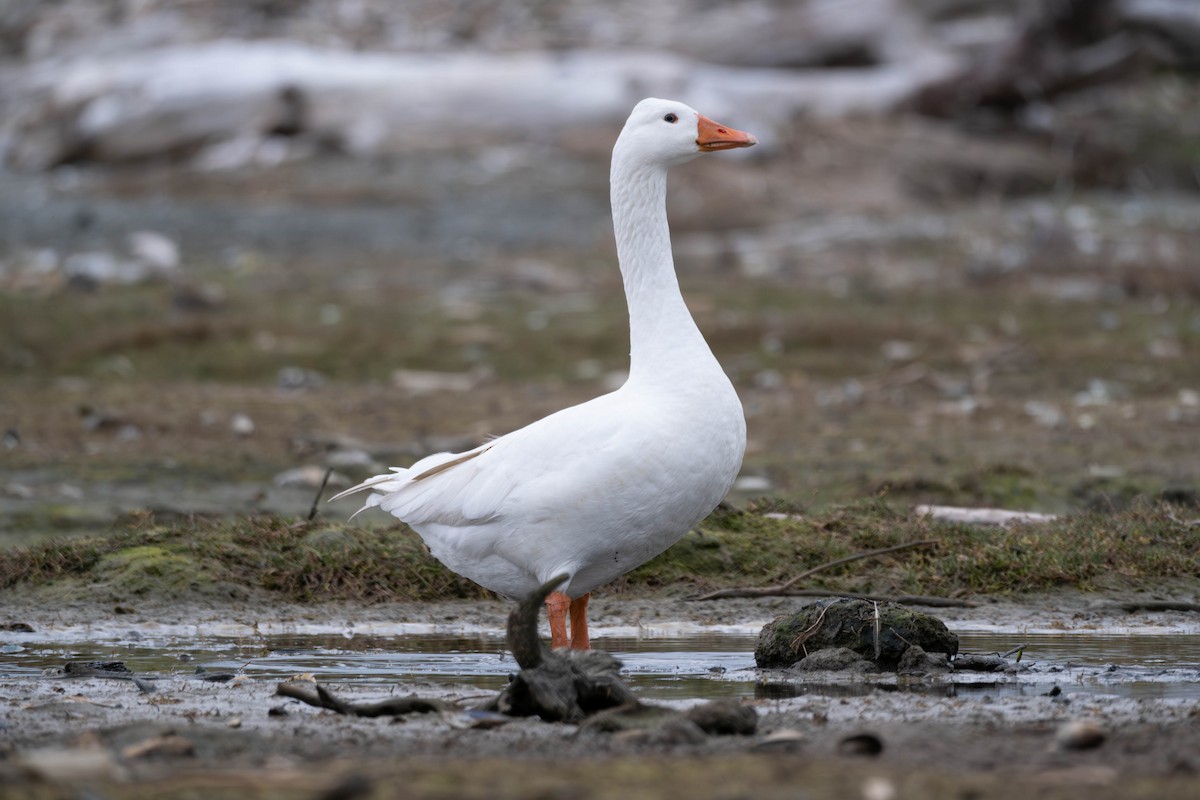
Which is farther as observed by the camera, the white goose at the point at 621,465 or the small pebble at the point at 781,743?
the white goose at the point at 621,465

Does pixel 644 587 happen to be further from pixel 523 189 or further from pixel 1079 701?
pixel 523 189

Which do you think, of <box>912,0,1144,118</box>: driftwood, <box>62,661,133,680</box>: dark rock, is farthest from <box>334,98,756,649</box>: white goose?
<box>912,0,1144,118</box>: driftwood

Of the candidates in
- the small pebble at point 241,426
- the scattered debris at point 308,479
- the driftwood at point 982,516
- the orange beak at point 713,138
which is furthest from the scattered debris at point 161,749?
the small pebble at point 241,426

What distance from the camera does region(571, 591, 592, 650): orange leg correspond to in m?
6.33

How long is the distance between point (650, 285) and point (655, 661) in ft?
5.23

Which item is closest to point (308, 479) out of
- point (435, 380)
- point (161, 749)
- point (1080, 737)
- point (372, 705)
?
point (435, 380)

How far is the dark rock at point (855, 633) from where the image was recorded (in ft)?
20.1

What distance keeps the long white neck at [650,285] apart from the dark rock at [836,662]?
1.22 m

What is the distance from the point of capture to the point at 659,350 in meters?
6.34

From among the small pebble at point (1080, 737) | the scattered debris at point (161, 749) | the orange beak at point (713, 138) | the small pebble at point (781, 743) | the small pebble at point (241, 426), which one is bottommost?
the small pebble at point (781, 743)

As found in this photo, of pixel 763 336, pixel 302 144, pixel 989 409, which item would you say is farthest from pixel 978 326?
pixel 302 144

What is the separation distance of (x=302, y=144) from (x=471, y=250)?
6618 mm

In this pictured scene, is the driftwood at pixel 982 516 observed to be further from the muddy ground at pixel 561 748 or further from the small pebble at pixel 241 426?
the small pebble at pixel 241 426

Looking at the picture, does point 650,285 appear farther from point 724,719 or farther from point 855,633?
point 724,719
